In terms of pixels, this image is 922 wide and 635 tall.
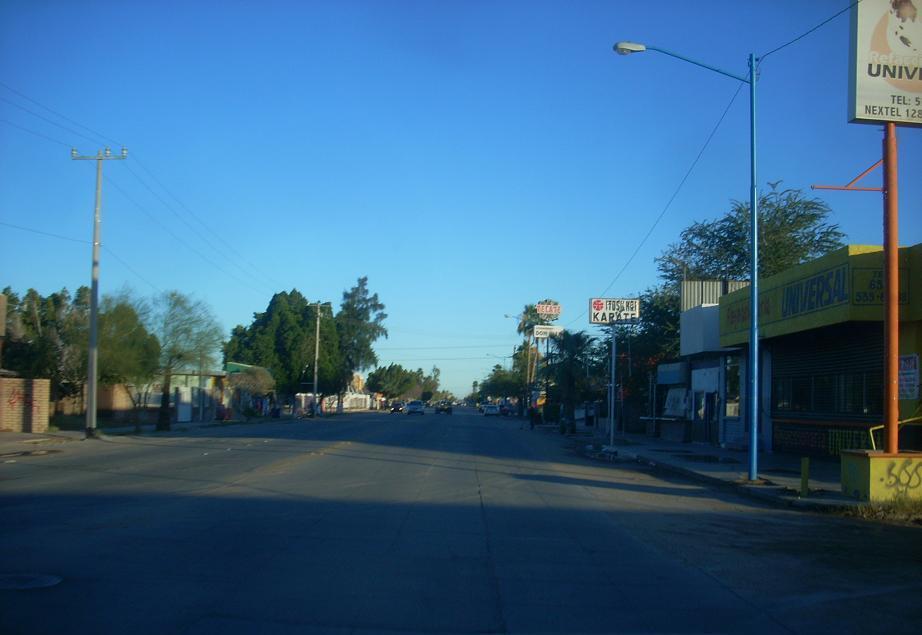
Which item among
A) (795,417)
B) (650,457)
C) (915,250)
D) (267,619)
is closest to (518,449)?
(650,457)

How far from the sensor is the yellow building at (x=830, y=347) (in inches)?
854

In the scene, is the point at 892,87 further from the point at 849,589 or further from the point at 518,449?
the point at 518,449

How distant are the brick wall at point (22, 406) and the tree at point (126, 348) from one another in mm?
3545

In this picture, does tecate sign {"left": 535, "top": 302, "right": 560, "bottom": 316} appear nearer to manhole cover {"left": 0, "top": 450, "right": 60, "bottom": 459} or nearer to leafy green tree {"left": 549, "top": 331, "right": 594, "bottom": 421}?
leafy green tree {"left": 549, "top": 331, "right": 594, "bottom": 421}

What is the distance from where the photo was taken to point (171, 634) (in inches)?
270

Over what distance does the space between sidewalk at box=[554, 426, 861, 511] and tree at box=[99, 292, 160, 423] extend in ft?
70.5

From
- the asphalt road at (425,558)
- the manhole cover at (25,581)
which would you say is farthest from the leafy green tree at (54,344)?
the manhole cover at (25,581)

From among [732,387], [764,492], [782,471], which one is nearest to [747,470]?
[782,471]

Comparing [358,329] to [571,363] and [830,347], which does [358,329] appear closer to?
[571,363]

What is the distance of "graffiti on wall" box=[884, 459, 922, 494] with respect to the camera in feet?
52.4

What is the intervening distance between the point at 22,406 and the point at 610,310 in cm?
2596

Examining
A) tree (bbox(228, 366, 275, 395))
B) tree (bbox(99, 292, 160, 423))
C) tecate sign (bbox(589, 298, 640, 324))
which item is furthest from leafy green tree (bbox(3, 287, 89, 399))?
tecate sign (bbox(589, 298, 640, 324))

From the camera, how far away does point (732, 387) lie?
35250mm

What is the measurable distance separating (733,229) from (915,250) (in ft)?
93.1
